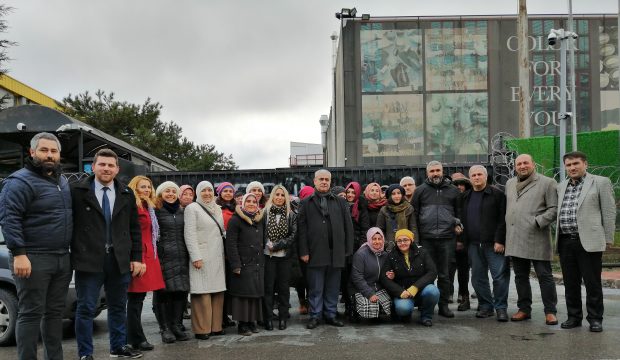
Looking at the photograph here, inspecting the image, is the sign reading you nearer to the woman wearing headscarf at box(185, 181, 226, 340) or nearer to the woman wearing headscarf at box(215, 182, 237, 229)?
the woman wearing headscarf at box(215, 182, 237, 229)

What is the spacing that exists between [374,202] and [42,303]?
4.91m

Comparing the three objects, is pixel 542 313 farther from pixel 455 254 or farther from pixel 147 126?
pixel 147 126

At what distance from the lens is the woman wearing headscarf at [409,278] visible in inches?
301

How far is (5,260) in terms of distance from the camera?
22.0 feet

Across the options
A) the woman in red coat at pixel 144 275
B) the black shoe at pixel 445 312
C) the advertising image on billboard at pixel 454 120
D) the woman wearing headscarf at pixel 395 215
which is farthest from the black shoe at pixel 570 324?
the advertising image on billboard at pixel 454 120

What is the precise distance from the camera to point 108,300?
19.9ft

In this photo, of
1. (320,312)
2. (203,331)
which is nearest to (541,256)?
(320,312)

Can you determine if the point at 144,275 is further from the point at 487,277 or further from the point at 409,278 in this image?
the point at 487,277

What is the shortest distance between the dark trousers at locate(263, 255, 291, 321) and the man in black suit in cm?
189

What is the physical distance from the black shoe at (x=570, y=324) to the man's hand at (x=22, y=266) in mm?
5863

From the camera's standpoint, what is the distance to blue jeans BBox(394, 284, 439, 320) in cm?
761

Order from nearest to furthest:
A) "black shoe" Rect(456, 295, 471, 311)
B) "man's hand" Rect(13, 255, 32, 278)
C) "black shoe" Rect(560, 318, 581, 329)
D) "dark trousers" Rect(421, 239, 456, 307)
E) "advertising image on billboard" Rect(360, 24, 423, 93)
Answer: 1. "man's hand" Rect(13, 255, 32, 278)
2. "black shoe" Rect(560, 318, 581, 329)
3. "dark trousers" Rect(421, 239, 456, 307)
4. "black shoe" Rect(456, 295, 471, 311)
5. "advertising image on billboard" Rect(360, 24, 423, 93)

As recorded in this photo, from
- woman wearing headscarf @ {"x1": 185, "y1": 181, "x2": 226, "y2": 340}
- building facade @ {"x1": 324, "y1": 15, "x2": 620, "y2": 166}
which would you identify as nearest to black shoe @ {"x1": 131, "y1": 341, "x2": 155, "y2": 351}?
woman wearing headscarf @ {"x1": 185, "y1": 181, "x2": 226, "y2": 340}

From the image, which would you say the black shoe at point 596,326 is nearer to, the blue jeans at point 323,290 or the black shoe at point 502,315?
the black shoe at point 502,315
